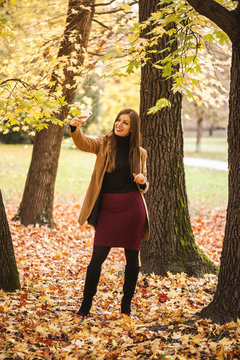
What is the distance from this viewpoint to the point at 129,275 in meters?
4.14

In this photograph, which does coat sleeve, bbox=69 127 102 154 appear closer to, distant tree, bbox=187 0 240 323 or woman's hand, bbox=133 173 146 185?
woman's hand, bbox=133 173 146 185

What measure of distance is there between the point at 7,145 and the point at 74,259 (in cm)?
2121

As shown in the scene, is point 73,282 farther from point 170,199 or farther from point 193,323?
point 193,323

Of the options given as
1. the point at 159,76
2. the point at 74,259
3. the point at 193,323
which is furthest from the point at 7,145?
the point at 193,323

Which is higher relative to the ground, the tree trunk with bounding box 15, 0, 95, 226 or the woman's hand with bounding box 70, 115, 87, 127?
the woman's hand with bounding box 70, 115, 87, 127

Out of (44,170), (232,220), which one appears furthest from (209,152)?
(232,220)

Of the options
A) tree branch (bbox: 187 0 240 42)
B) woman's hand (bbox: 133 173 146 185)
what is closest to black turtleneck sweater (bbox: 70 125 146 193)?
woman's hand (bbox: 133 173 146 185)

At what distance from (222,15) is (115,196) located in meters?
1.84

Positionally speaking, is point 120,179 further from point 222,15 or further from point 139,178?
point 222,15

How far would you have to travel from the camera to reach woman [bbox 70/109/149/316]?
3.92 meters

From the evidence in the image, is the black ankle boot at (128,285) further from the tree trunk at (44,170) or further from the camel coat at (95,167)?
the tree trunk at (44,170)

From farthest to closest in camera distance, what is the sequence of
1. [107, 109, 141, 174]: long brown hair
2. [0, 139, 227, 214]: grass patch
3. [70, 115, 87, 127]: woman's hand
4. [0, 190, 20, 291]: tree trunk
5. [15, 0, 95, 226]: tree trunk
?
1. [0, 139, 227, 214]: grass patch
2. [15, 0, 95, 226]: tree trunk
3. [0, 190, 20, 291]: tree trunk
4. [107, 109, 141, 174]: long brown hair
5. [70, 115, 87, 127]: woman's hand

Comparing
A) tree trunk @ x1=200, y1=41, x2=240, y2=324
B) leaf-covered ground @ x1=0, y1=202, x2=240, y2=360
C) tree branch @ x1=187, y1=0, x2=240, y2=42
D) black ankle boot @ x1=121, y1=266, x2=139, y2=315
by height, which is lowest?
leaf-covered ground @ x1=0, y1=202, x2=240, y2=360

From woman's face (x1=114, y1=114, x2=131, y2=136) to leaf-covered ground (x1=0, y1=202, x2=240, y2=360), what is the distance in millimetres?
1838
